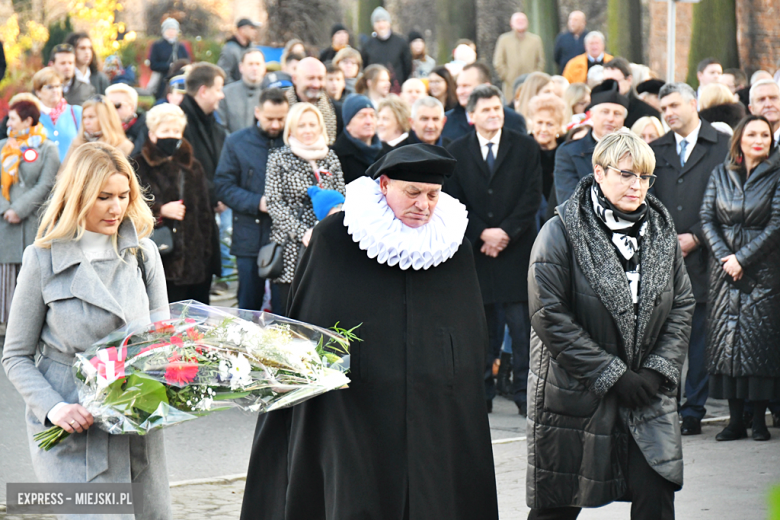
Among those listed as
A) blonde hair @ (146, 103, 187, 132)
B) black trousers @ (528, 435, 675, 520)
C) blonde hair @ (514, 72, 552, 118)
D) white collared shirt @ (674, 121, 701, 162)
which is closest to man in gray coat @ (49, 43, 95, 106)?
blonde hair @ (146, 103, 187, 132)

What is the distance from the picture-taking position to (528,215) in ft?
26.7

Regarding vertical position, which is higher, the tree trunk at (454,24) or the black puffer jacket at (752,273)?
the tree trunk at (454,24)

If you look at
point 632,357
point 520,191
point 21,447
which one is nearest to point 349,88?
point 520,191

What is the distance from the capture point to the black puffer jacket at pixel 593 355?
4.57 metres

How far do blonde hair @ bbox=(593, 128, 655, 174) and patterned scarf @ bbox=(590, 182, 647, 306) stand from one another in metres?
0.17

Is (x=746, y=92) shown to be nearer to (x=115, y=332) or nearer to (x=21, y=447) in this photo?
(x=21, y=447)

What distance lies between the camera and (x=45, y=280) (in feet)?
13.1

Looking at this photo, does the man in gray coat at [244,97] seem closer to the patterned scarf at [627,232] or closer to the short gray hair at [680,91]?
the short gray hair at [680,91]

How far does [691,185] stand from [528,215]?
1204 millimetres

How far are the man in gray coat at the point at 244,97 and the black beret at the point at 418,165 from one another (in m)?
8.13

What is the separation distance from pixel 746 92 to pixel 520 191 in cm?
617

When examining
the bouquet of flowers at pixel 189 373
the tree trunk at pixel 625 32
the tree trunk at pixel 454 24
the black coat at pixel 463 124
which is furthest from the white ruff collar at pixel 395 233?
the tree trunk at pixel 454 24

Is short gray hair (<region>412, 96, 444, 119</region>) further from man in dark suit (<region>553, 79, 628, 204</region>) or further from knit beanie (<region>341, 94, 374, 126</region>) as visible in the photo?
A: man in dark suit (<region>553, 79, 628, 204</region>)

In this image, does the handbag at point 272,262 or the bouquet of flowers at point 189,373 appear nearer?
the bouquet of flowers at point 189,373
